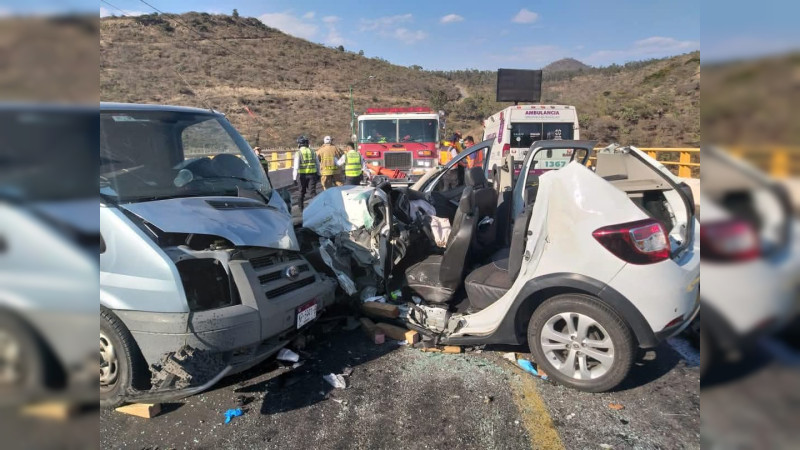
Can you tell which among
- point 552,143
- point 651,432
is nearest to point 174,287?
point 651,432

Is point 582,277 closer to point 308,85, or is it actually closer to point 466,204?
point 466,204

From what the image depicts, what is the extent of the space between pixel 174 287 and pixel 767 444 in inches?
114

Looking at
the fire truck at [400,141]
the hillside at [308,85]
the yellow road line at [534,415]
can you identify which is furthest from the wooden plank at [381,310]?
the hillside at [308,85]

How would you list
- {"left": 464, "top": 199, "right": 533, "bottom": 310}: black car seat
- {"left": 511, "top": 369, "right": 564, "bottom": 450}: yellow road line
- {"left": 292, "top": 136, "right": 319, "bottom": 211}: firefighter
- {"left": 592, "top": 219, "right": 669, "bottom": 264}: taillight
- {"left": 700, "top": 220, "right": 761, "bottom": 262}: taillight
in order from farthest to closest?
{"left": 292, "top": 136, "right": 319, "bottom": 211}: firefighter
{"left": 464, "top": 199, "right": 533, "bottom": 310}: black car seat
{"left": 592, "top": 219, "right": 669, "bottom": 264}: taillight
{"left": 511, "top": 369, "right": 564, "bottom": 450}: yellow road line
{"left": 700, "top": 220, "right": 761, "bottom": 262}: taillight

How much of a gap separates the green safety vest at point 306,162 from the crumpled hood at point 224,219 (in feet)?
24.9

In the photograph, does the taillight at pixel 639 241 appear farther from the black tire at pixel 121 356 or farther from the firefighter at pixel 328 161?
the firefighter at pixel 328 161

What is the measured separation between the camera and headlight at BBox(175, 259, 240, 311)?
303 centimetres

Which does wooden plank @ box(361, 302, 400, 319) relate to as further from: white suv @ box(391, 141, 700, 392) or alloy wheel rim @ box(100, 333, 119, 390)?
alloy wheel rim @ box(100, 333, 119, 390)

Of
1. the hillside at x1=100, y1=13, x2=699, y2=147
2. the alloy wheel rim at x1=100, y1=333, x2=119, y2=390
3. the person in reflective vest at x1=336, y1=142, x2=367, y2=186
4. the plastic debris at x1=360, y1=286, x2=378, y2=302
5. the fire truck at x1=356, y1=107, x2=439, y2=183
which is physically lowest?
the alloy wheel rim at x1=100, y1=333, x2=119, y2=390

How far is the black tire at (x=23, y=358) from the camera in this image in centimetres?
76

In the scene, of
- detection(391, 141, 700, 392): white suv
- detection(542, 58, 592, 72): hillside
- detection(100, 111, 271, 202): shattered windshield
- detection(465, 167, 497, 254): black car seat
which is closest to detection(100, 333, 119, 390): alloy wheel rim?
detection(100, 111, 271, 202): shattered windshield

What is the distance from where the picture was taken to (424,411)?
304 cm

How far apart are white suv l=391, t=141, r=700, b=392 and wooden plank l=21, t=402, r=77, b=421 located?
2558 mm

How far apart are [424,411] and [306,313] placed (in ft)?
3.83
